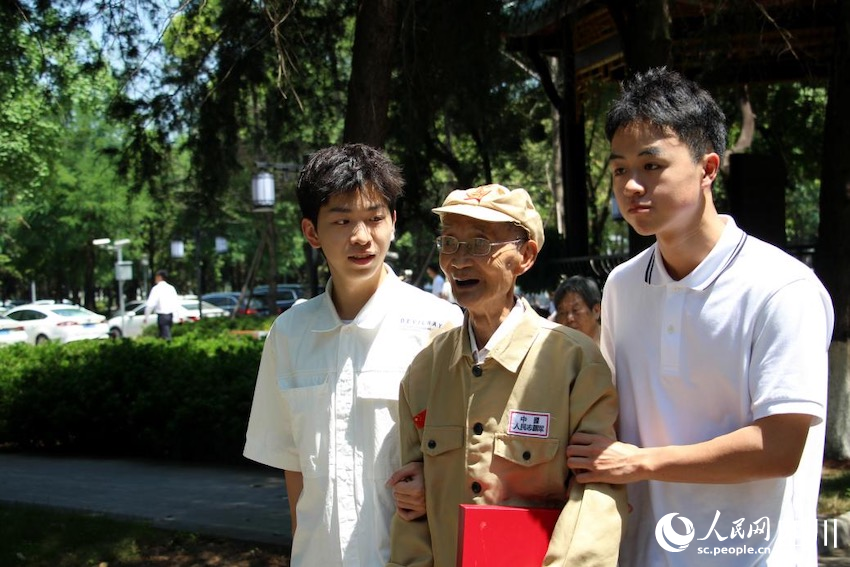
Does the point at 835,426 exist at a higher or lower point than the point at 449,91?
lower

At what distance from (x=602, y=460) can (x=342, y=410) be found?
94 cm

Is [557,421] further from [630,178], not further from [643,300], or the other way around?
[630,178]

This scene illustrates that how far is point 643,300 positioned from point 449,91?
6.29m

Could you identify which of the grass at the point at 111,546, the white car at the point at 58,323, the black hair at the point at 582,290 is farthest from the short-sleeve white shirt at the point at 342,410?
the white car at the point at 58,323

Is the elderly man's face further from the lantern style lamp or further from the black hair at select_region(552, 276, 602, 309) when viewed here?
the lantern style lamp

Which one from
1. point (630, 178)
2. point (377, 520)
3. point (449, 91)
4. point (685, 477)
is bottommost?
point (377, 520)

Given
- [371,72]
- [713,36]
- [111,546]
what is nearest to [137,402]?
[111,546]

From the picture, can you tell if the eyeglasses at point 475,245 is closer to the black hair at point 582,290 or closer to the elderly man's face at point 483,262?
the elderly man's face at point 483,262

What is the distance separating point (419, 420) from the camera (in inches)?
104

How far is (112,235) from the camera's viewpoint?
1764 inches

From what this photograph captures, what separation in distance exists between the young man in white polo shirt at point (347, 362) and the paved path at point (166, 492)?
3649 mm

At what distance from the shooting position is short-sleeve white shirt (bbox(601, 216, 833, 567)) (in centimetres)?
219

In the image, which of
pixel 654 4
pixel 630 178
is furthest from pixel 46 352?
pixel 630 178

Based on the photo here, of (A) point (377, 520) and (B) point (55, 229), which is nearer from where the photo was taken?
(A) point (377, 520)
